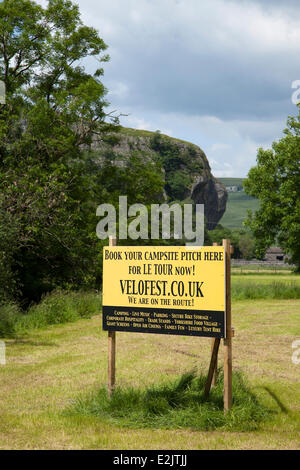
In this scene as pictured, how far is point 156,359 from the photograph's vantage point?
1116 centimetres

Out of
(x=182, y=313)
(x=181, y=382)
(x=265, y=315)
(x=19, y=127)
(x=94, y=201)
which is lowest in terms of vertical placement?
(x=265, y=315)

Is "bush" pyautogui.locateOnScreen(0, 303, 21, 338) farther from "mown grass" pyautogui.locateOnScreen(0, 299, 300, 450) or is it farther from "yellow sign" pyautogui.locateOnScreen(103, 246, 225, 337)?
"yellow sign" pyautogui.locateOnScreen(103, 246, 225, 337)

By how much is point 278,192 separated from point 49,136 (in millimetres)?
15346

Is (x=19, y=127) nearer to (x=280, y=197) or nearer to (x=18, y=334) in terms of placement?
(x=18, y=334)

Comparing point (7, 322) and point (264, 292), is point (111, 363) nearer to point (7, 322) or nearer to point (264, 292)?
point (7, 322)

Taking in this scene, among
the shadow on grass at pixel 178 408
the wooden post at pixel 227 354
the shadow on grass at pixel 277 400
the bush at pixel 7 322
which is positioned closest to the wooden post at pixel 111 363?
the shadow on grass at pixel 178 408

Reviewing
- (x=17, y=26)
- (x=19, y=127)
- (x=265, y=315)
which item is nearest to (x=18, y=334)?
(x=265, y=315)

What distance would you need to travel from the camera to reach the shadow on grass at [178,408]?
655cm

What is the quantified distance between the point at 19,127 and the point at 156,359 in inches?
659

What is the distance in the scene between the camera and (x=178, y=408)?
22.8 feet

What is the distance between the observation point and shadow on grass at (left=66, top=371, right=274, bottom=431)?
655 centimetres

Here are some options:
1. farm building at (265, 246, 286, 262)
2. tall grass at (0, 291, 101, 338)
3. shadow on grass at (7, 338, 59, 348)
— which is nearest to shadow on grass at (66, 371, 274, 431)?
shadow on grass at (7, 338, 59, 348)

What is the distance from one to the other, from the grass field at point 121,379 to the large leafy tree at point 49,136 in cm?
593
